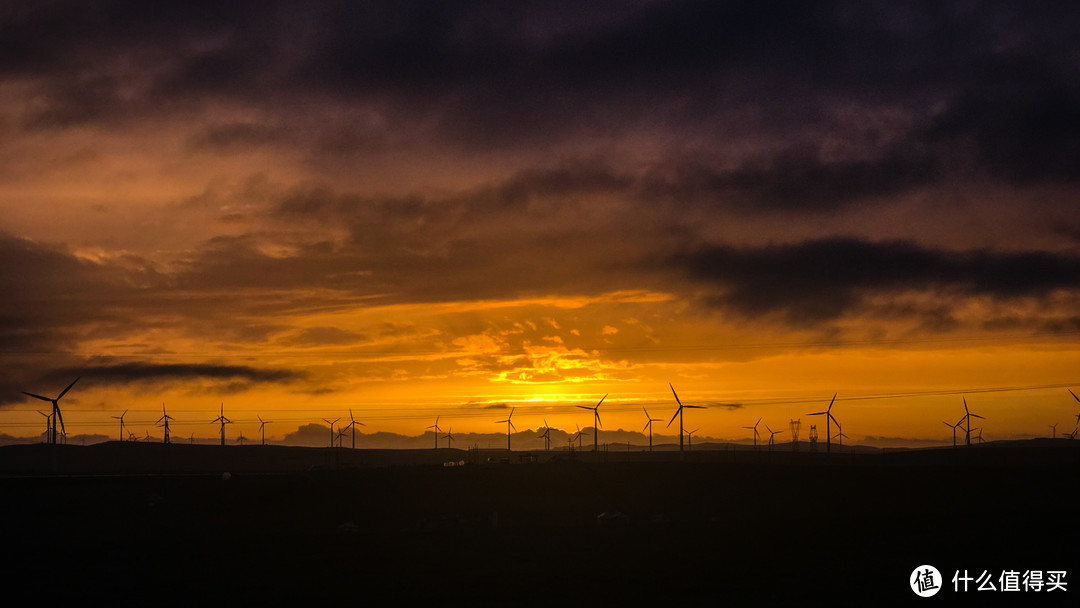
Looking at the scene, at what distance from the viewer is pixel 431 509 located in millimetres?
120188

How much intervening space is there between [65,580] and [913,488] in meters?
104

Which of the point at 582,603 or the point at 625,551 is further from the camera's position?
the point at 625,551

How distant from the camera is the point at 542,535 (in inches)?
3445

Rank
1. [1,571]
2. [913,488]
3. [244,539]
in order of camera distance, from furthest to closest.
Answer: [913,488], [244,539], [1,571]

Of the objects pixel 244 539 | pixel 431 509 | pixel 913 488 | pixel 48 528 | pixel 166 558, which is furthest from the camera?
pixel 913 488

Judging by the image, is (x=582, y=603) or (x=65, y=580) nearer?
(x=582, y=603)

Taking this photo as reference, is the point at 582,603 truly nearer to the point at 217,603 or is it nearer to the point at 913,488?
the point at 217,603

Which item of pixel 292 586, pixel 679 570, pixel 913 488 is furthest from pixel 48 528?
pixel 913 488

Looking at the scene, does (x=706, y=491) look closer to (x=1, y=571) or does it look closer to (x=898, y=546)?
(x=898, y=546)

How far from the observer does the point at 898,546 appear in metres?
74.9

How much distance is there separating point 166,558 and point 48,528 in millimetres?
38181

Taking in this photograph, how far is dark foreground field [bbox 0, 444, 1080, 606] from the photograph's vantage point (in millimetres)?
58906

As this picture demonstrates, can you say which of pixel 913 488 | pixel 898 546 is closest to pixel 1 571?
pixel 898 546

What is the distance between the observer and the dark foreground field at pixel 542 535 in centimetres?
5891
